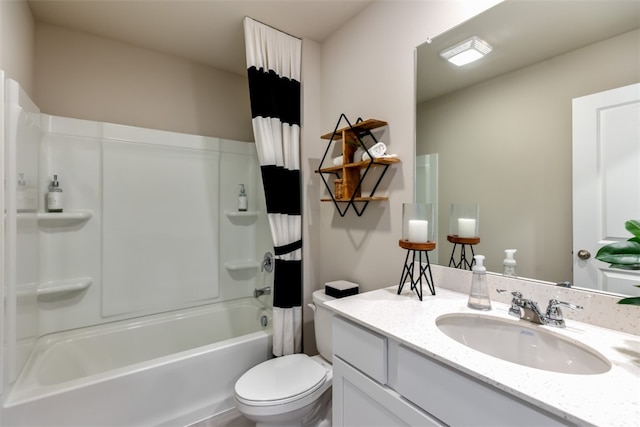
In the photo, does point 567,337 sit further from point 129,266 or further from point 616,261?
point 129,266

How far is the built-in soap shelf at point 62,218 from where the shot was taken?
5.91 ft

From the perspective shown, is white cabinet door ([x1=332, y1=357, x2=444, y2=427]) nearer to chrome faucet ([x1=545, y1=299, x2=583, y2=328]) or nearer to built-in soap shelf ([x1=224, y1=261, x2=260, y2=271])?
chrome faucet ([x1=545, y1=299, x2=583, y2=328])

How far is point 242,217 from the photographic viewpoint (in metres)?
2.64

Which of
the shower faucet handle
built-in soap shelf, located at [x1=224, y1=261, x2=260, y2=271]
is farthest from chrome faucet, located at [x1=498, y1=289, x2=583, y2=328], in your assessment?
built-in soap shelf, located at [x1=224, y1=261, x2=260, y2=271]

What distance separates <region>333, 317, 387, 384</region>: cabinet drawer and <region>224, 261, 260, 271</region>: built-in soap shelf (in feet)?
5.31

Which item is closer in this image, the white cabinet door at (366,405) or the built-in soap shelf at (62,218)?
the white cabinet door at (366,405)

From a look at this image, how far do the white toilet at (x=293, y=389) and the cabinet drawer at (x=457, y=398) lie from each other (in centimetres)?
44

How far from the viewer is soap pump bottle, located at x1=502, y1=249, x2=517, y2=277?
3.69ft

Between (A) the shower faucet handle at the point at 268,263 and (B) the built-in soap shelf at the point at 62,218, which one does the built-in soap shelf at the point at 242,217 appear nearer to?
(A) the shower faucet handle at the point at 268,263

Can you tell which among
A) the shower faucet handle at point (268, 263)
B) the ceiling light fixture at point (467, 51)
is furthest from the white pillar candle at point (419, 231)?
the shower faucet handle at point (268, 263)

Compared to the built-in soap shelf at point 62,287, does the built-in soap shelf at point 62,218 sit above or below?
above

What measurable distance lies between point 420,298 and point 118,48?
2.76m

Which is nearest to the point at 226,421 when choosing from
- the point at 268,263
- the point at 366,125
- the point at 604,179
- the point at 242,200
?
the point at 268,263

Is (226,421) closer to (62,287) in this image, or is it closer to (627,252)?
(62,287)
